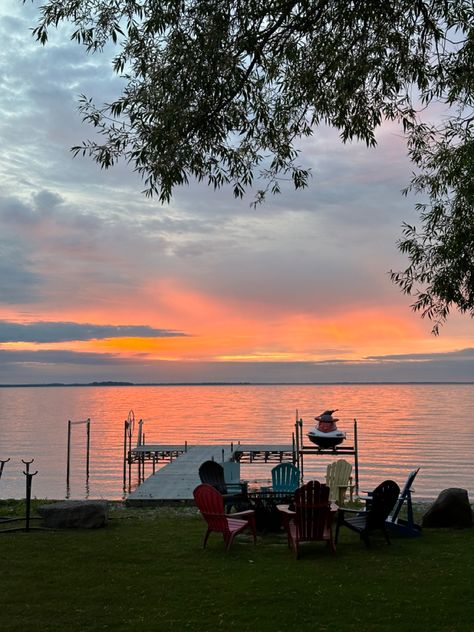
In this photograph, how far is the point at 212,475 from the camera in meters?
12.5

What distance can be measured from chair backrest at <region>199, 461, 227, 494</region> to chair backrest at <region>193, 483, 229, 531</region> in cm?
297

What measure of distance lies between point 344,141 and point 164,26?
2628mm

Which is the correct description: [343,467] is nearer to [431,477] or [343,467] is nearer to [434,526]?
[434,526]

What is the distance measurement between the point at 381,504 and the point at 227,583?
310 cm

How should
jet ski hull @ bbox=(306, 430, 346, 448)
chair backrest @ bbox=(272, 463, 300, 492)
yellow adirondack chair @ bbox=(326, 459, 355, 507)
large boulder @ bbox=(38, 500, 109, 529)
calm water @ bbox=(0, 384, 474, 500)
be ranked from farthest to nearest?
calm water @ bbox=(0, 384, 474, 500) → jet ski hull @ bbox=(306, 430, 346, 448) → yellow adirondack chair @ bbox=(326, 459, 355, 507) → chair backrest @ bbox=(272, 463, 300, 492) → large boulder @ bbox=(38, 500, 109, 529)

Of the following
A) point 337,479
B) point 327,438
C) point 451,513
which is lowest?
point 337,479

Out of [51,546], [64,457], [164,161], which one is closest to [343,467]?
[51,546]

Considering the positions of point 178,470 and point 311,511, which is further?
point 178,470

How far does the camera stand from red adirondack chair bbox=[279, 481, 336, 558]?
8.74m

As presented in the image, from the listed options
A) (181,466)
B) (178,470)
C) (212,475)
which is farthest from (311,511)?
(181,466)

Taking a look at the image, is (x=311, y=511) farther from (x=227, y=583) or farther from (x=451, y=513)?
(x=451, y=513)

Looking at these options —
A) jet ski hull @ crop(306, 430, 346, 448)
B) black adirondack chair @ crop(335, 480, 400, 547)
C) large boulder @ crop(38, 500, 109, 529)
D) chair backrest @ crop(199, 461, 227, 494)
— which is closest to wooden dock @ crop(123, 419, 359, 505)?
jet ski hull @ crop(306, 430, 346, 448)

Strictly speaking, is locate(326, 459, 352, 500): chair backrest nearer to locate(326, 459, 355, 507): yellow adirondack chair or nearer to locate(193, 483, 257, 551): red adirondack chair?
locate(326, 459, 355, 507): yellow adirondack chair

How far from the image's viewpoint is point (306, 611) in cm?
638
